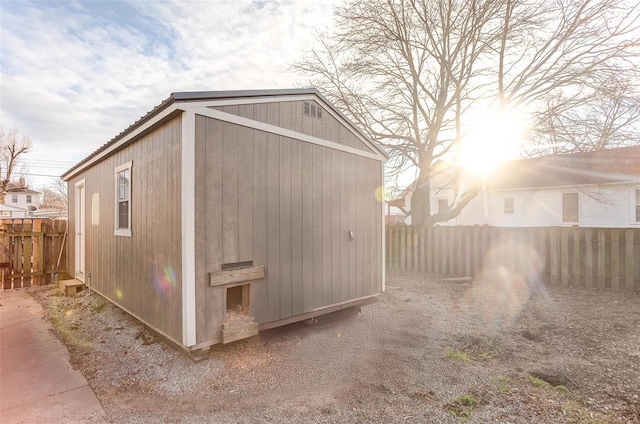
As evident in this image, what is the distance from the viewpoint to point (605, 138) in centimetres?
962

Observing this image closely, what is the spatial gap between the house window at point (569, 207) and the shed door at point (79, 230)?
18.4m

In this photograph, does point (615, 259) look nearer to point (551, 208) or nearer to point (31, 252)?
point (551, 208)

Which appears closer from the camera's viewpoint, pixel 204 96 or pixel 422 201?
pixel 204 96

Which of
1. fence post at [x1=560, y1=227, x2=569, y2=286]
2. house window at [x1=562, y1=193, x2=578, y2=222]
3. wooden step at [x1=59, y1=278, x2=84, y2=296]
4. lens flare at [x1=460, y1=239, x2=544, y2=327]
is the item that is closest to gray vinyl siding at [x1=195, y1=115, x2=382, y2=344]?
lens flare at [x1=460, y1=239, x2=544, y2=327]

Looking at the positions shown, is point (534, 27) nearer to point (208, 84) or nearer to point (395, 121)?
point (395, 121)

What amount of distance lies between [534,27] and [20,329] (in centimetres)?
1359

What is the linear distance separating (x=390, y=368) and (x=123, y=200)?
500cm

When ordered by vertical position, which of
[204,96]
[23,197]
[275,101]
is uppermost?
[23,197]

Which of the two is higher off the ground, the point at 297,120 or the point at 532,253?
the point at 297,120

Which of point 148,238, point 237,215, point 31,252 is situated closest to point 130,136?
point 148,238

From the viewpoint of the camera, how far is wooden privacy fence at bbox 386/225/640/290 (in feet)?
22.4

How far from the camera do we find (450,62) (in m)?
10.3

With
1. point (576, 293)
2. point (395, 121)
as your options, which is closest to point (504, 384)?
point (576, 293)

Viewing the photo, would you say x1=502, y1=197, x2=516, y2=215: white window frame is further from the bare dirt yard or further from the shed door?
the shed door
